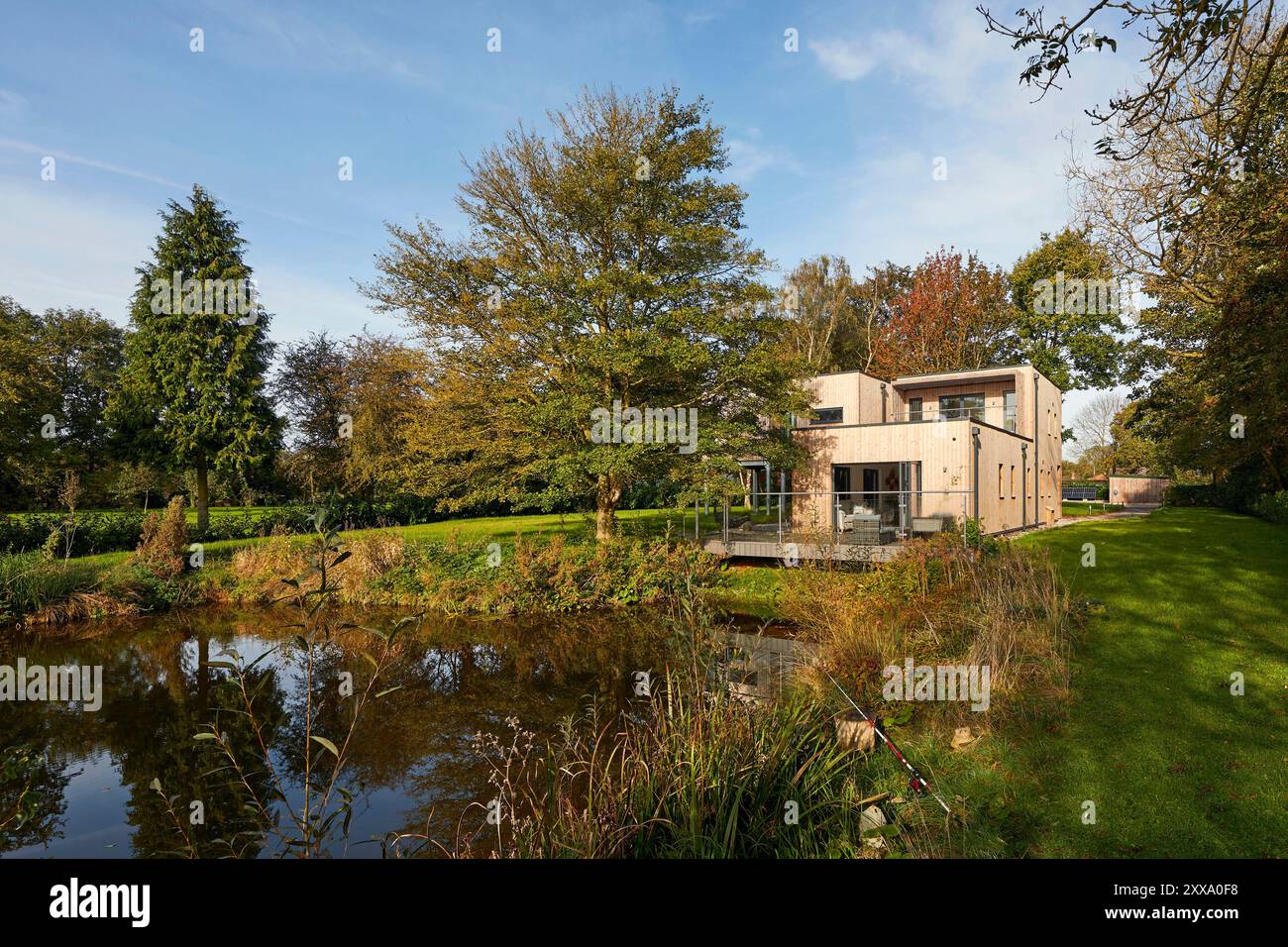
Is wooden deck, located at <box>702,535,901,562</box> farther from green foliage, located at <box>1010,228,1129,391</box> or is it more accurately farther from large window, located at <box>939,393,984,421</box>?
green foliage, located at <box>1010,228,1129,391</box>

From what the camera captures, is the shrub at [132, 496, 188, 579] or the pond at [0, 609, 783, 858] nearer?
the pond at [0, 609, 783, 858]

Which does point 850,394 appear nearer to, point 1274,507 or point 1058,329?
point 1274,507

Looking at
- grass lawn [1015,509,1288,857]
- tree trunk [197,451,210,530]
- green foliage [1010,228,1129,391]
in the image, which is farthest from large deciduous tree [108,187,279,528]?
green foliage [1010,228,1129,391]

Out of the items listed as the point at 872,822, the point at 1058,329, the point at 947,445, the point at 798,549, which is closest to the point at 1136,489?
the point at 1058,329

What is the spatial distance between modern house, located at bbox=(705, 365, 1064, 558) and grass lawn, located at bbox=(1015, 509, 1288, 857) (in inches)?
186

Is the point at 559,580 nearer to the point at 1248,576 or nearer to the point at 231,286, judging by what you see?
the point at 1248,576

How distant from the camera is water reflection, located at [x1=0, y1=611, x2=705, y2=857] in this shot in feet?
17.9

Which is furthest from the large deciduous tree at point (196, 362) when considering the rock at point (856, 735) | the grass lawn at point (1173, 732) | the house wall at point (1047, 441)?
the house wall at point (1047, 441)

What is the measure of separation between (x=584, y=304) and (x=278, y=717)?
36.7ft

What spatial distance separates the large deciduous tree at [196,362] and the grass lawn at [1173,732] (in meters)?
24.4

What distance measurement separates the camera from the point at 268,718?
7969mm

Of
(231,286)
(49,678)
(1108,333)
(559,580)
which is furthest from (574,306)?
(1108,333)

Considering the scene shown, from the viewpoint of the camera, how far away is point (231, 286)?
22719 mm

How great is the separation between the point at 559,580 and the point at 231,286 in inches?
721
